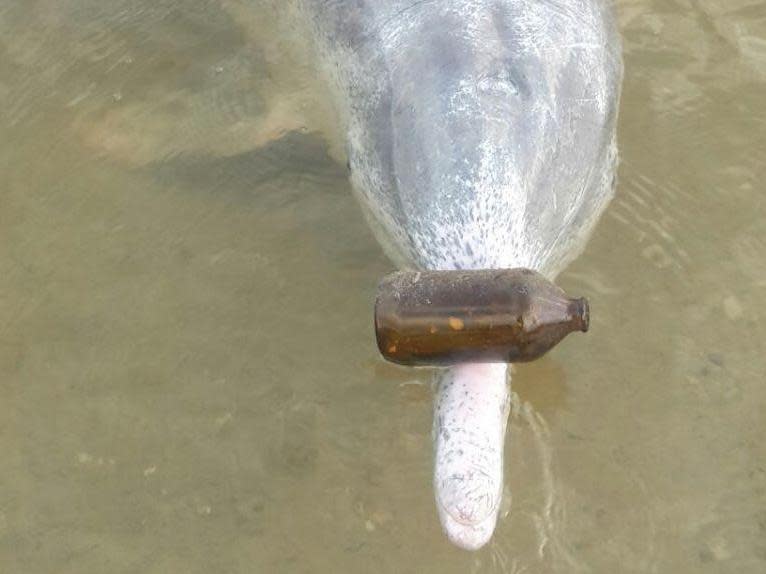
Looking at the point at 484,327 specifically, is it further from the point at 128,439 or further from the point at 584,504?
the point at 128,439

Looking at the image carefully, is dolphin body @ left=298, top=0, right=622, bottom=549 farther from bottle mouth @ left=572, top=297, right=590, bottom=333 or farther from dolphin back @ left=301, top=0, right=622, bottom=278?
bottle mouth @ left=572, top=297, right=590, bottom=333

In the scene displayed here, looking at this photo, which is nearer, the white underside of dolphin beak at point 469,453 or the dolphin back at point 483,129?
the white underside of dolphin beak at point 469,453

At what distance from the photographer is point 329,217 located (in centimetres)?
589

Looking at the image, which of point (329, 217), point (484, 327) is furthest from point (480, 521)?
point (329, 217)

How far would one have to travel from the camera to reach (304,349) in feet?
17.7

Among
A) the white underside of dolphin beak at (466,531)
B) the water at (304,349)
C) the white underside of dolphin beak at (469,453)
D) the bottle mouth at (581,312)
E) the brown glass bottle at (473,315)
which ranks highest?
the brown glass bottle at (473,315)

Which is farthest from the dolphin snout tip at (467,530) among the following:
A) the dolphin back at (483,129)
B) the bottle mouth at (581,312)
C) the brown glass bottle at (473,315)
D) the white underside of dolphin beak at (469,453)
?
the dolphin back at (483,129)

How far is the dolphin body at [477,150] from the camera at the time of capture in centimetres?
371

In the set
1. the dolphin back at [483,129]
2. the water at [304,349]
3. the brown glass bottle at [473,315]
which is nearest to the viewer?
the brown glass bottle at [473,315]

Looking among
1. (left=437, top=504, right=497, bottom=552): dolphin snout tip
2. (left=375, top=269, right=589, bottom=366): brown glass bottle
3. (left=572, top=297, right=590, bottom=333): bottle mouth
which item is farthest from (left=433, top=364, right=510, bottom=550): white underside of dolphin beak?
(left=572, top=297, right=590, bottom=333): bottle mouth

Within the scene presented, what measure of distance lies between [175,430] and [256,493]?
50 cm

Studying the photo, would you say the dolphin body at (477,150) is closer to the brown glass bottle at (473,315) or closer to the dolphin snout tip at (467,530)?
the dolphin snout tip at (467,530)

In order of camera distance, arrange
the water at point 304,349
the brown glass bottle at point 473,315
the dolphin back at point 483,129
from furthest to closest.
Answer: the water at point 304,349 < the dolphin back at point 483,129 < the brown glass bottle at point 473,315

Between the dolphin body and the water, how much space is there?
0.72 m
